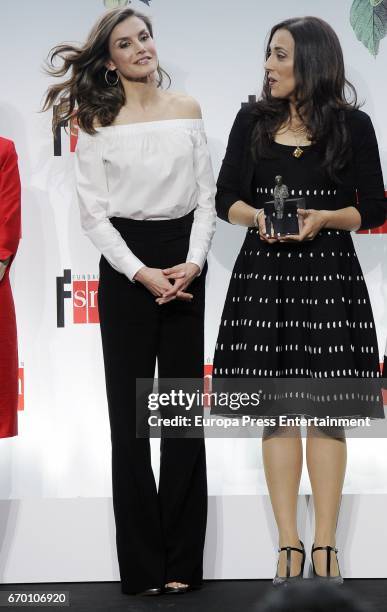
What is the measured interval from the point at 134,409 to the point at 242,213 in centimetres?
67

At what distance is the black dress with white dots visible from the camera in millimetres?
2566

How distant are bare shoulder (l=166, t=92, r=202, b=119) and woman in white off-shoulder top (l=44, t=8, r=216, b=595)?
15 mm

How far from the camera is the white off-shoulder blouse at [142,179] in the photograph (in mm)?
2631

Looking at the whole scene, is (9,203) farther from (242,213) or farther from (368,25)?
(368,25)

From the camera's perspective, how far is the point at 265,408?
8.52ft

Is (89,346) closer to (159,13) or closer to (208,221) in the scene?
(208,221)

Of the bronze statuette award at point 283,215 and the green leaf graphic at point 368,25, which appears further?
the green leaf graphic at point 368,25

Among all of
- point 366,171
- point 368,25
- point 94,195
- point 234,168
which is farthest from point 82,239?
point 368,25

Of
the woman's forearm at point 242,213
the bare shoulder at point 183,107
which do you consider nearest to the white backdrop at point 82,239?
the bare shoulder at point 183,107

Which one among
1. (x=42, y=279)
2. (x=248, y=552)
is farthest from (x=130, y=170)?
(x=248, y=552)

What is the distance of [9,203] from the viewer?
2674 millimetres

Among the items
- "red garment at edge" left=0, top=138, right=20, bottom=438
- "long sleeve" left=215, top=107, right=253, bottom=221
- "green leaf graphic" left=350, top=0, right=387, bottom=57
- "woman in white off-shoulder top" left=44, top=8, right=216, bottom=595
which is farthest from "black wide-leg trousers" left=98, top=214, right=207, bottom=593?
"green leaf graphic" left=350, top=0, right=387, bottom=57

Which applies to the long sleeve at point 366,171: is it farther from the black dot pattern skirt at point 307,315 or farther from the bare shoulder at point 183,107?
the bare shoulder at point 183,107

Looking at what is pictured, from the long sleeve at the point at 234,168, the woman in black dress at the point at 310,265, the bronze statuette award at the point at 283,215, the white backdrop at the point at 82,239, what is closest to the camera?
the bronze statuette award at the point at 283,215
